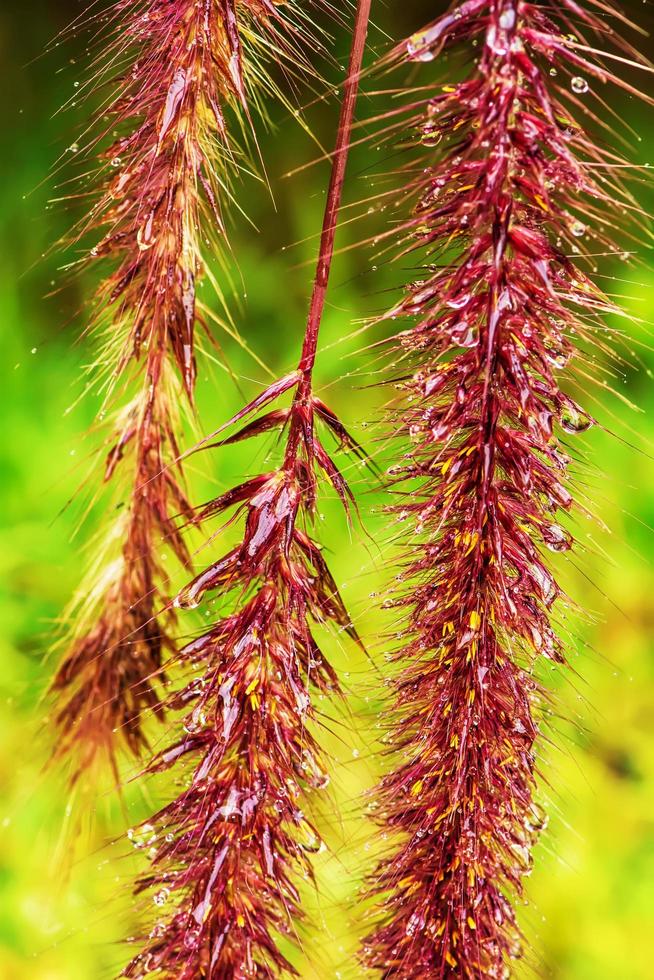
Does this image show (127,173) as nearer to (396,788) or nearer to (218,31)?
(218,31)

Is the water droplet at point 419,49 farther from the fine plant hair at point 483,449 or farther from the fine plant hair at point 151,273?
the fine plant hair at point 151,273

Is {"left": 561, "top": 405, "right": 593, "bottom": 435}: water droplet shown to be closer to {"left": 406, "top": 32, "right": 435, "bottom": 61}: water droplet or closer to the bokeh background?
{"left": 406, "top": 32, "right": 435, "bottom": 61}: water droplet

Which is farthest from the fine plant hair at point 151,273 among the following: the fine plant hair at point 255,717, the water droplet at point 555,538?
the water droplet at point 555,538

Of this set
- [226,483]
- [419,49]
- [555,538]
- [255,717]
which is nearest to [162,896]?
[255,717]

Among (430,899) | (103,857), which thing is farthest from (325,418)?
(103,857)

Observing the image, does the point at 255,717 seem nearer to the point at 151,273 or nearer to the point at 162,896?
the point at 162,896

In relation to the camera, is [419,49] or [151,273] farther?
[151,273]
